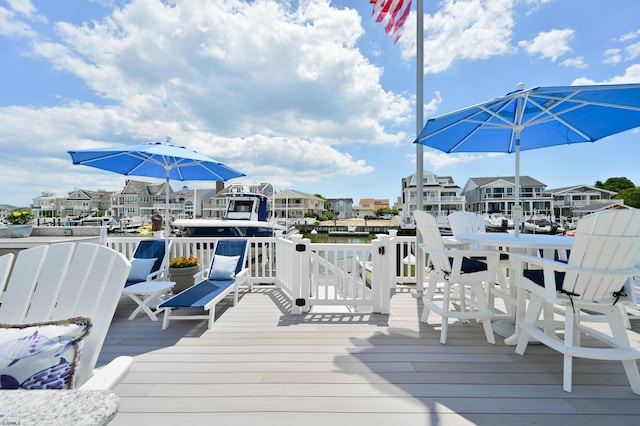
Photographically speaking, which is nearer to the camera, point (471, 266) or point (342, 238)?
point (471, 266)

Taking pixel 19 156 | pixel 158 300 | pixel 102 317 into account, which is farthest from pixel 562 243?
pixel 19 156

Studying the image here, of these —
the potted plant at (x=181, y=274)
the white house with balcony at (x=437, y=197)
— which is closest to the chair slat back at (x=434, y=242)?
the potted plant at (x=181, y=274)

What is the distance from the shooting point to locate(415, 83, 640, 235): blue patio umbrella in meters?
2.31

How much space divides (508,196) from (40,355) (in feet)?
130

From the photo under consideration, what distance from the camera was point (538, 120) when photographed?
295 centimetres

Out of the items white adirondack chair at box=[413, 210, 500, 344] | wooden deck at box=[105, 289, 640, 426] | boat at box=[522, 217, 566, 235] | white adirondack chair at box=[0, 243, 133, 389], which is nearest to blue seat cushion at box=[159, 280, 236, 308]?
wooden deck at box=[105, 289, 640, 426]

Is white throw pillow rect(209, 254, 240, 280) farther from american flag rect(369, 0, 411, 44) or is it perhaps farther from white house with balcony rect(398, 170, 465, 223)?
white house with balcony rect(398, 170, 465, 223)

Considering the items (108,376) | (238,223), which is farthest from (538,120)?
(238,223)

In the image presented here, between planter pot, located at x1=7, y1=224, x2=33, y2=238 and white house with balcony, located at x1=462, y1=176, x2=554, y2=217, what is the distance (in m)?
37.8

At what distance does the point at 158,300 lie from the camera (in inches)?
142

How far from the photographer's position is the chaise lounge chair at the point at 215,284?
2908 mm

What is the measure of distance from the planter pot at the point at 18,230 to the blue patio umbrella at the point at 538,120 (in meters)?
7.90

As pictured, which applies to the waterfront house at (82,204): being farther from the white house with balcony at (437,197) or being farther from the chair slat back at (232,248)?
the chair slat back at (232,248)

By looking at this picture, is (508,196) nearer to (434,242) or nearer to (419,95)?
(419,95)
